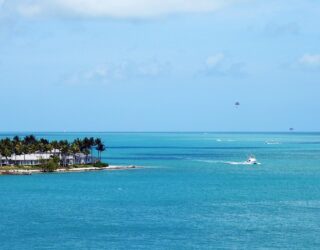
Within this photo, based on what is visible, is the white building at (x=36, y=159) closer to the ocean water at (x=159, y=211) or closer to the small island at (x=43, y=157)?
the small island at (x=43, y=157)

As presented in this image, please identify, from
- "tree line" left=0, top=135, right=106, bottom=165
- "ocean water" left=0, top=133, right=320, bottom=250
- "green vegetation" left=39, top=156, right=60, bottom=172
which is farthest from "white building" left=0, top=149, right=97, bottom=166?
"ocean water" left=0, top=133, right=320, bottom=250

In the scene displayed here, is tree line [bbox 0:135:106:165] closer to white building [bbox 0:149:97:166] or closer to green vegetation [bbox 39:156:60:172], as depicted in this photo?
white building [bbox 0:149:97:166]

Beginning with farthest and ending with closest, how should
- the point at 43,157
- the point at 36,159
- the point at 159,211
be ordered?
the point at 43,157
the point at 36,159
the point at 159,211

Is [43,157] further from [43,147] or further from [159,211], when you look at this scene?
[159,211]

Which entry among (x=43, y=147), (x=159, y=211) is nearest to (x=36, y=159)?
(x=43, y=147)

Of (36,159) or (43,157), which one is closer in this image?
(36,159)

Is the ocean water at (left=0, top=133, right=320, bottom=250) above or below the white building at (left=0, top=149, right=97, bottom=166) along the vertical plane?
below

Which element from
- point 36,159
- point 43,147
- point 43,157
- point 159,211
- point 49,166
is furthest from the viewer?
point 43,157
